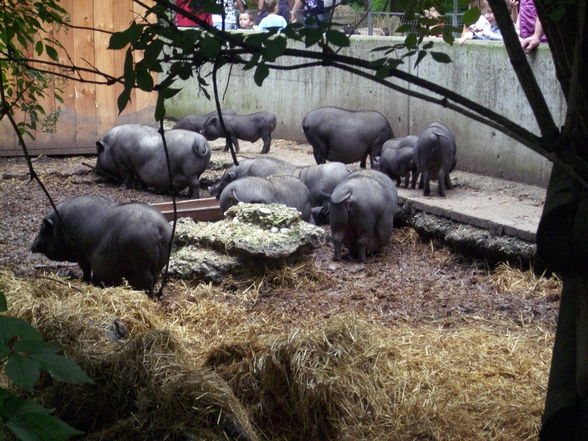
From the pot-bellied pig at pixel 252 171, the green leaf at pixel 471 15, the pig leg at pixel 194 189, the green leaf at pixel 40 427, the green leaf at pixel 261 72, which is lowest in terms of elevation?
the pig leg at pixel 194 189

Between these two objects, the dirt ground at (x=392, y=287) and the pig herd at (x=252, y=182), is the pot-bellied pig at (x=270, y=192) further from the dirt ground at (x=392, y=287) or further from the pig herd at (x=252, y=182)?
the dirt ground at (x=392, y=287)

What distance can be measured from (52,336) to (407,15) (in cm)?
239

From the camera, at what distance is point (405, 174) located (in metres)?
9.73

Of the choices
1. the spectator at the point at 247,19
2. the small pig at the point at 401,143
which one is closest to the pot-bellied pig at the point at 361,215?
the small pig at the point at 401,143

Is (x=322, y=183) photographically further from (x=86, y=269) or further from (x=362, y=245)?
(x=86, y=269)

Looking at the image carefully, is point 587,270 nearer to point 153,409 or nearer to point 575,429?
point 575,429

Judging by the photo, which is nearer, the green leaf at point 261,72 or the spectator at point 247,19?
the green leaf at point 261,72

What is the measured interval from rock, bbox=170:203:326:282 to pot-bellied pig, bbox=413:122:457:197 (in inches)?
81.7

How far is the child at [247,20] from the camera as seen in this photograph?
15.7m

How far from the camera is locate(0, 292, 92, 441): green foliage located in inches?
59.2

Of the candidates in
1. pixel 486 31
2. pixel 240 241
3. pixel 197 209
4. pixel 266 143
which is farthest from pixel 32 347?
pixel 266 143

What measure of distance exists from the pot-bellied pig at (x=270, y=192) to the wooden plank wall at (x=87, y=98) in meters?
4.06

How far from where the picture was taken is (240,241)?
6.91m

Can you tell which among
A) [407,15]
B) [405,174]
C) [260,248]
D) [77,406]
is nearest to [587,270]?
[407,15]
